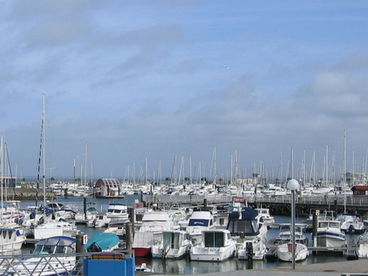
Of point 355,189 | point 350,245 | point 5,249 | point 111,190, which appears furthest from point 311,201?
point 111,190

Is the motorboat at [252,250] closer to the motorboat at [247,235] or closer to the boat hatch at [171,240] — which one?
the motorboat at [247,235]

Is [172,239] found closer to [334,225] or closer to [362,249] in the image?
[362,249]

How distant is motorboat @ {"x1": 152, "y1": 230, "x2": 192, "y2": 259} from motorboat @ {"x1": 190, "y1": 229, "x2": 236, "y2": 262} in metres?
1.16

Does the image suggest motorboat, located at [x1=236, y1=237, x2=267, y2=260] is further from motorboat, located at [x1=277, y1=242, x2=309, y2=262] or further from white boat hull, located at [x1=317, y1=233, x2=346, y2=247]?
white boat hull, located at [x1=317, y1=233, x2=346, y2=247]

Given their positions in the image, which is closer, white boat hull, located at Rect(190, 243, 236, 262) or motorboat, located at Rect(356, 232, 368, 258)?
white boat hull, located at Rect(190, 243, 236, 262)

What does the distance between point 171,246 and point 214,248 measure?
2911 mm

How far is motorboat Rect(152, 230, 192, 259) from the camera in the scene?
4269 centimetres

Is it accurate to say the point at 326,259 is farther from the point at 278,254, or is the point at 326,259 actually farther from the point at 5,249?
the point at 5,249

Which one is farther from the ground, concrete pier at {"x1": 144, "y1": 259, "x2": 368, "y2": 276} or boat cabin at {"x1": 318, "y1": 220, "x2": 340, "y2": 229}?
concrete pier at {"x1": 144, "y1": 259, "x2": 368, "y2": 276}

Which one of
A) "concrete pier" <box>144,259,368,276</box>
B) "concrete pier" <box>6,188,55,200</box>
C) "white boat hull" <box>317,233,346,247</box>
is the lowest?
"concrete pier" <box>6,188,55,200</box>

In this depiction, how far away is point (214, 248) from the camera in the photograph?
137 ft

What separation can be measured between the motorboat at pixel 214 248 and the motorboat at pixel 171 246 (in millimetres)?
1156

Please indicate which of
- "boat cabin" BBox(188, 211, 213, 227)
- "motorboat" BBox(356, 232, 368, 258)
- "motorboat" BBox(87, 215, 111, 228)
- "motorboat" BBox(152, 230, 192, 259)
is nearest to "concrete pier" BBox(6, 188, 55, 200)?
"motorboat" BBox(87, 215, 111, 228)

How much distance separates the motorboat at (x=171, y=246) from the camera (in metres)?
42.7
